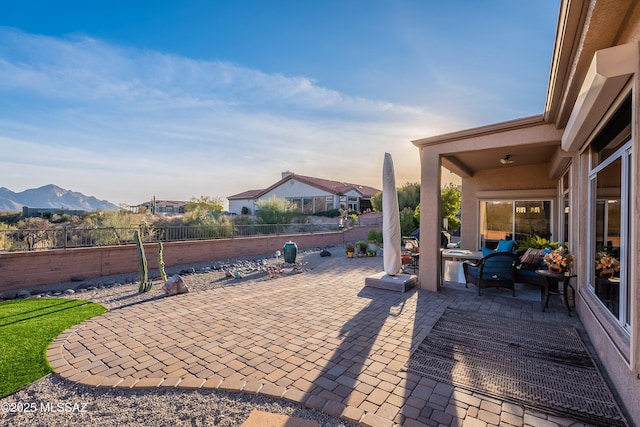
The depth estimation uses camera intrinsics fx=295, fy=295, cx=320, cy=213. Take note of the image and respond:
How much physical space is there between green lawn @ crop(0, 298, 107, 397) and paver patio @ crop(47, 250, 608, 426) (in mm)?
182

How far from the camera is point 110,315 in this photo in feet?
17.3

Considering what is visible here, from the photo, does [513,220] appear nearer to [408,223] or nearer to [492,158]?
[492,158]

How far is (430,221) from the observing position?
695cm

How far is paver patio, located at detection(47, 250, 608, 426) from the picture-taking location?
2.70 metres

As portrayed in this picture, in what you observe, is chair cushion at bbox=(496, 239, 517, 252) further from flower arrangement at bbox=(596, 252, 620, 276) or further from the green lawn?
the green lawn

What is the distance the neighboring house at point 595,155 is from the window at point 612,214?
0.04 feet

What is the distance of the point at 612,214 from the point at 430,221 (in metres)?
A: 3.50

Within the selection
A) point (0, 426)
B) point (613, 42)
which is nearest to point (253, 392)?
point (0, 426)

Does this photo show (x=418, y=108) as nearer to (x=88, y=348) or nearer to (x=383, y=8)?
(x=383, y=8)

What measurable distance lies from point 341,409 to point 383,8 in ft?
25.8

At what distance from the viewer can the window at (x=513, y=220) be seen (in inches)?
411

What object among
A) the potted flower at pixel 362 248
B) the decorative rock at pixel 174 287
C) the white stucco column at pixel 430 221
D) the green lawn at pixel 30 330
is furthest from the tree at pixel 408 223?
the green lawn at pixel 30 330

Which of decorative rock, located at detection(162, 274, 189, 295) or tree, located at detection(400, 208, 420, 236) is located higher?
tree, located at detection(400, 208, 420, 236)

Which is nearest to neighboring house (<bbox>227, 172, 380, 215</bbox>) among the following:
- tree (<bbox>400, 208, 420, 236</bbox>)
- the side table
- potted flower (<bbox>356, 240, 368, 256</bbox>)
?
tree (<bbox>400, 208, 420, 236</bbox>)
